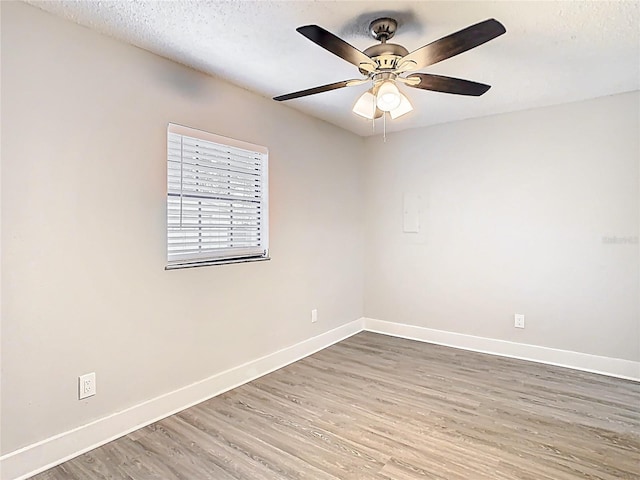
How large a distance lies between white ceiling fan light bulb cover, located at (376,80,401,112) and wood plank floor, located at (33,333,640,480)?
1.95 m

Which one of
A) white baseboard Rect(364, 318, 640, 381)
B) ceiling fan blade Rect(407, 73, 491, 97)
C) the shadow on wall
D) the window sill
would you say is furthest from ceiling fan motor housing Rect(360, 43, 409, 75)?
white baseboard Rect(364, 318, 640, 381)

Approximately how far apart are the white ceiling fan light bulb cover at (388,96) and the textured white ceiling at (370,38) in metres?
0.35

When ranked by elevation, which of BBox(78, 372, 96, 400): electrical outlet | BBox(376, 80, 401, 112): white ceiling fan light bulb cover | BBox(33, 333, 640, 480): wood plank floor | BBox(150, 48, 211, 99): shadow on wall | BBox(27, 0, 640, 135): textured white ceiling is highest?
BBox(27, 0, 640, 135): textured white ceiling

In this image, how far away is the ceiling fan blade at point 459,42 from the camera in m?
1.52

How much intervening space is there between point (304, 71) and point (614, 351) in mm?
3443

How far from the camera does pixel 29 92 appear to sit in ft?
6.37

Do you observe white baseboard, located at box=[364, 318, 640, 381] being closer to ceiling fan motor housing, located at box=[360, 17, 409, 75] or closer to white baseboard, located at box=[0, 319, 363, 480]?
white baseboard, located at box=[0, 319, 363, 480]

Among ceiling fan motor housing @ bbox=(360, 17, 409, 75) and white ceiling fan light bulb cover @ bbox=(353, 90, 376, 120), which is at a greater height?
ceiling fan motor housing @ bbox=(360, 17, 409, 75)

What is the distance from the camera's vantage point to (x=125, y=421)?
7.62 feet

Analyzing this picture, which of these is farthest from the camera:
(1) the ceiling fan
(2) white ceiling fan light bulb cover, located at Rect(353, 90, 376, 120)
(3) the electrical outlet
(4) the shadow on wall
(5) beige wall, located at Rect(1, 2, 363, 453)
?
(4) the shadow on wall

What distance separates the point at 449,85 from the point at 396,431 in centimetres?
209

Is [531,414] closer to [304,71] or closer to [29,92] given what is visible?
[304,71]

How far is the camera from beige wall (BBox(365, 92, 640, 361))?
127 inches

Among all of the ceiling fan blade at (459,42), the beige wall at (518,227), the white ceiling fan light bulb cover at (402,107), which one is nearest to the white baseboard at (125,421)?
the beige wall at (518,227)
